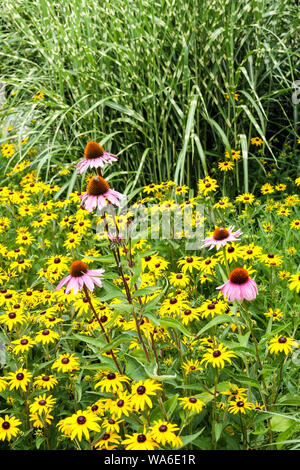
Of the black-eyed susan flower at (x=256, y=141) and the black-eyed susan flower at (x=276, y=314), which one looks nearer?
the black-eyed susan flower at (x=276, y=314)

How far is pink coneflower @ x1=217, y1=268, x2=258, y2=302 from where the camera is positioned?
134 cm

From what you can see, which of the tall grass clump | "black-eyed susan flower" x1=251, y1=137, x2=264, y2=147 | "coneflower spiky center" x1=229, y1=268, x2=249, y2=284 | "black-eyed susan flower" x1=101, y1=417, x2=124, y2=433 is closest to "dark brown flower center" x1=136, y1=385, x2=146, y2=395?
"black-eyed susan flower" x1=101, y1=417, x2=124, y2=433

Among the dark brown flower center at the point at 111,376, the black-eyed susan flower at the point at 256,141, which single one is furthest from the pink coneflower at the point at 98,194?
the black-eyed susan flower at the point at 256,141

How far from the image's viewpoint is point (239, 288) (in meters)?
1.35

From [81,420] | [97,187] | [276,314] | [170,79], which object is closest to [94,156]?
[97,187]

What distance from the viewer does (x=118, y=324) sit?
171cm

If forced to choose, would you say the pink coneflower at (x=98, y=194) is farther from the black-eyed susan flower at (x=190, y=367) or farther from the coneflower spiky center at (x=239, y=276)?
the black-eyed susan flower at (x=190, y=367)

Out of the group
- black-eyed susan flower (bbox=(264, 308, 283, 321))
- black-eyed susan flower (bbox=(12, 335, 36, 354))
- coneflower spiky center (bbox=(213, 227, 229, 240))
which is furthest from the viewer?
black-eyed susan flower (bbox=(264, 308, 283, 321))

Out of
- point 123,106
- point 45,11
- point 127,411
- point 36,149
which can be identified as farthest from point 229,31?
point 127,411

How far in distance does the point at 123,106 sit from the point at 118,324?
162 centimetres

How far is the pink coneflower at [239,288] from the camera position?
4.40ft

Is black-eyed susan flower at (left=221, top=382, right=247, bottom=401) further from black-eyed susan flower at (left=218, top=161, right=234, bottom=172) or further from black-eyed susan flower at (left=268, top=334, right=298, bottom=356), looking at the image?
black-eyed susan flower at (left=218, top=161, right=234, bottom=172)
